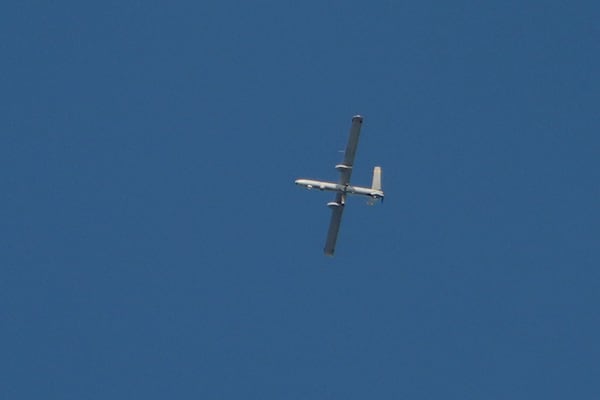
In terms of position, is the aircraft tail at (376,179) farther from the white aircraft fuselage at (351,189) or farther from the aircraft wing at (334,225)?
the aircraft wing at (334,225)

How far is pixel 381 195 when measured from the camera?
370 feet

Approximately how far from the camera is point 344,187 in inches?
4422

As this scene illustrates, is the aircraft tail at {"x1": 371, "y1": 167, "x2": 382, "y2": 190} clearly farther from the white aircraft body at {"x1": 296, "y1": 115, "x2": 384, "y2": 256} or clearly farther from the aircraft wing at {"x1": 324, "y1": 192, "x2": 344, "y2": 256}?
the aircraft wing at {"x1": 324, "y1": 192, "x2": 344, "y2": 256}

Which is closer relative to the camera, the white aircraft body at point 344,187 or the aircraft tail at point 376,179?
the white aircraft body at point 344,187

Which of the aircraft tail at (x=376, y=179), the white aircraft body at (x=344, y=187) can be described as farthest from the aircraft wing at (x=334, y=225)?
the aircraft tail at (x=376, y=179)

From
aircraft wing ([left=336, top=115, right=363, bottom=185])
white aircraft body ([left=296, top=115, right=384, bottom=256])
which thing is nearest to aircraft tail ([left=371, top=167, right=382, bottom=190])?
white aircraft body ([left=296, top=115, right=384, bottom=256])

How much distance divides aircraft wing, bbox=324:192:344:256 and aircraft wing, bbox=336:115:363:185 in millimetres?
1908

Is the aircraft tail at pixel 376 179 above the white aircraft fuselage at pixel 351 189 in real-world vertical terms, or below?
above

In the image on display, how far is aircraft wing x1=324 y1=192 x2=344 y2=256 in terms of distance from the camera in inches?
4466

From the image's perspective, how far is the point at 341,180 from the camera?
368 ft

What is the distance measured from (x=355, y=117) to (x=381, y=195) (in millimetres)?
7803

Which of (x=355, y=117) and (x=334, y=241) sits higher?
(x=355, y=117)

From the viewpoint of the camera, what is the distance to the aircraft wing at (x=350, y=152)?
110m

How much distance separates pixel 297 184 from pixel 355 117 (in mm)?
8956
